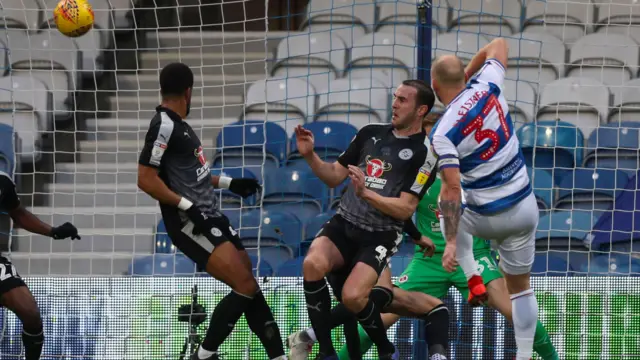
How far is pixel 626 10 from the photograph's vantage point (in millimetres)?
12680

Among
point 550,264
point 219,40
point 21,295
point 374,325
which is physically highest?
point 219,40

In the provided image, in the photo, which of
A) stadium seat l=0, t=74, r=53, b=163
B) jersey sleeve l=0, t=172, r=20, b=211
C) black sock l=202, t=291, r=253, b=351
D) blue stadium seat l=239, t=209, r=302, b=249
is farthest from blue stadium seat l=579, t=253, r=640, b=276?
stadium seat l=0, t=74, r=53, b=163

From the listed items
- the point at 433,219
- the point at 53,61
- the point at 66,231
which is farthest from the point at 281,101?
the point at 66,231

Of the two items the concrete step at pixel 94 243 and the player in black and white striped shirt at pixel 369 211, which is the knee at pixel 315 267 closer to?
the player in black and white striped shirt at pixel 369 211

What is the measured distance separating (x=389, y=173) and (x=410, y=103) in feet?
1.70

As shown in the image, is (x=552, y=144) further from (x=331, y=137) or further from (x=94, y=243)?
(x=94, y=243)

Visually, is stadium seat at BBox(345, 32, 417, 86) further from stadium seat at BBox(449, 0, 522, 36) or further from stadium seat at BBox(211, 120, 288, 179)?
stadium seat at BBox(211, 120, 288, 179)

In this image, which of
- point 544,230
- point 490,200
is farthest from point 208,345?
point 544,230

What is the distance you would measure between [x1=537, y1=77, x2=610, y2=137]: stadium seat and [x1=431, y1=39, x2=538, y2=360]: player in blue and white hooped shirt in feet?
14.5

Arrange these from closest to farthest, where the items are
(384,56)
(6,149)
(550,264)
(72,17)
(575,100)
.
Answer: (72,17) → (550,264) → (6,149) → (575,100) → (384,56)

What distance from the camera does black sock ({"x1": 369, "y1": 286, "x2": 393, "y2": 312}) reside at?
763 centimetres

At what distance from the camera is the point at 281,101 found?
474 inches

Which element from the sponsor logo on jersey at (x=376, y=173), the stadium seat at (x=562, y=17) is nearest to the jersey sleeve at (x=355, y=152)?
the sponsor logo on jersey at (x=376, y=173)

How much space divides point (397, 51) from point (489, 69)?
5405 millimetres
